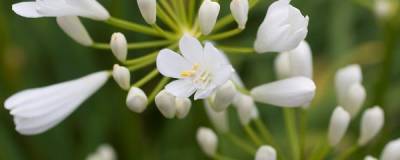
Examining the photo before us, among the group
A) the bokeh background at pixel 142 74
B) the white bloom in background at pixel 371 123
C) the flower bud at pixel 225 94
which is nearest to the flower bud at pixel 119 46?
the flower bud at pixel 225 94

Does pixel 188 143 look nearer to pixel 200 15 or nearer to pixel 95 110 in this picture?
pixel 95 110

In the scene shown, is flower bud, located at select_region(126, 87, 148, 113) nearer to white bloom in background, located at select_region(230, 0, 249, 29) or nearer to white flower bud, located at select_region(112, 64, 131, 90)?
white flower bud, located at select_region(112, 64, 131, 90)

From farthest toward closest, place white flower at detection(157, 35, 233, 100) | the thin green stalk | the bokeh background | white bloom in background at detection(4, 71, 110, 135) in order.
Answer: the bokeh background
the thin green stalk
white bloom in background at detection(4, 71, 110, 135)
white flower at detection(157, 35, 233, 100)

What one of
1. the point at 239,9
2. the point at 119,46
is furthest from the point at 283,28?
the point at 119,46

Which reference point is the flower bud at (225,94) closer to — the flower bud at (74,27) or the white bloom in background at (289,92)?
the white bloom in background at (289,92)

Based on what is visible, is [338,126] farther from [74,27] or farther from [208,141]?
[74,27]

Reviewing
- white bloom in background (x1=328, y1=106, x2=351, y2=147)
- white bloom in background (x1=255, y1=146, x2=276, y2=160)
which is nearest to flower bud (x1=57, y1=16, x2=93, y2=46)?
white bloom in background (x1=255, y1=146, x2=276, y2=160)

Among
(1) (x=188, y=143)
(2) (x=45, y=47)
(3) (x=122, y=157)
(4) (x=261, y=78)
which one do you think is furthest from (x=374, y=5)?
(2) (x=45, y=47)
